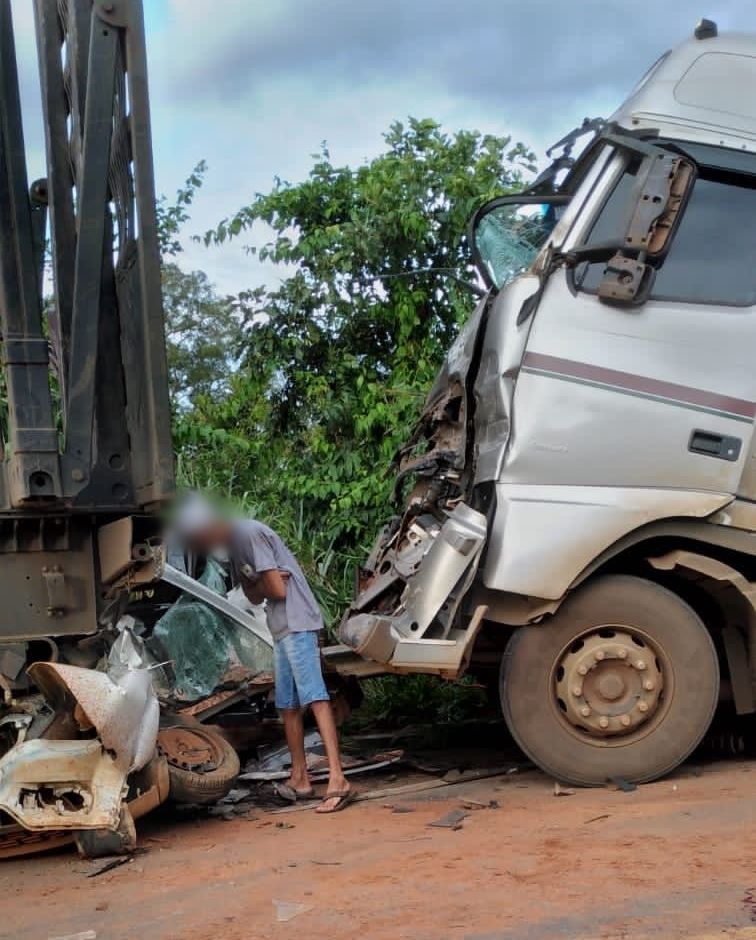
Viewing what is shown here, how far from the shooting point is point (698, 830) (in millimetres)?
4281

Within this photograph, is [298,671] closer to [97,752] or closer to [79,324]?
[97,752]

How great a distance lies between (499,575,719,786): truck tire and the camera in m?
5.17

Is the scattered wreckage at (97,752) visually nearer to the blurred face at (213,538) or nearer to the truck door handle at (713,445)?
the blurred face at (213,538)

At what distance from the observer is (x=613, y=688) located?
517 cm

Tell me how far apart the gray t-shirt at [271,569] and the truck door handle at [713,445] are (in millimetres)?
2088

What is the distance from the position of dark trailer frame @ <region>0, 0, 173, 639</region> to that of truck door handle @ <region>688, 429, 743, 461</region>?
2410 mm

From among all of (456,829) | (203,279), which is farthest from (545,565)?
(203,279)

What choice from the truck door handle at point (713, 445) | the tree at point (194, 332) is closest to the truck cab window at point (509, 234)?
the truck door handle at point (713, 445)

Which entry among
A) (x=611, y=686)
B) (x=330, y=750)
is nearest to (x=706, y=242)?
(x=611, y=686)

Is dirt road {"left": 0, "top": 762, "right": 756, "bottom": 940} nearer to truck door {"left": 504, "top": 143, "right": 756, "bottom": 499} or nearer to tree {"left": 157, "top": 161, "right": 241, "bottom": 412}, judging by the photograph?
truck door {"left": 504, "top": 143, "right": 756, "bottom": 499}

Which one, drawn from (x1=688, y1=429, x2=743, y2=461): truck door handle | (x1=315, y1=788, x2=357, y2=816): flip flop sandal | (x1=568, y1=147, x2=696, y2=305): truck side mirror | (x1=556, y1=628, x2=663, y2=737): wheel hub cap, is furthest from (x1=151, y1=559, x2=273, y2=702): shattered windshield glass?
(x1=568, y1=147, x2=696, y2=305): truck side mirror

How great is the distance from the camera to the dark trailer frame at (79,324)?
179 inches

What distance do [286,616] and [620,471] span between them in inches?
73.9

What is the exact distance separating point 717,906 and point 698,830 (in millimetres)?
921
